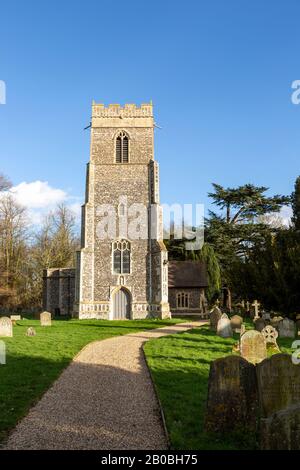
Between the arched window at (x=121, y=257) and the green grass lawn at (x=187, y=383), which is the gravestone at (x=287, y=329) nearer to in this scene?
the green grass lawn at (x=187, y=383)

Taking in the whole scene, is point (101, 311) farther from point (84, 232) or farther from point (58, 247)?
point (58, 247)

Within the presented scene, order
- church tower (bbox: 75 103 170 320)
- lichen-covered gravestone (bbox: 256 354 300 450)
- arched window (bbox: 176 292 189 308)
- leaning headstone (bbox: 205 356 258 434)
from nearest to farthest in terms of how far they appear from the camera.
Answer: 1. lichen-covered gravestone (bbox: 256 354 300 450)
2. leaning headstone (bbox: 205 356 258 434)
3. church tower (bbox: 75 103 170 320)
4. arched window (bbox: 176 292 189 308)

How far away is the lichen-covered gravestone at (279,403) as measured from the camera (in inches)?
188

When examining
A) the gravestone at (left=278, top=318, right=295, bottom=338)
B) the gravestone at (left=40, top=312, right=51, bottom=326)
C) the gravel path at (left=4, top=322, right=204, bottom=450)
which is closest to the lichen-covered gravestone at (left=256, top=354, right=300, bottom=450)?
the gravel path at (left=4, top=322, right=204, bottom=450)

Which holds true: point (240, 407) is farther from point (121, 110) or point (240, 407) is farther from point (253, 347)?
point (121, 110)

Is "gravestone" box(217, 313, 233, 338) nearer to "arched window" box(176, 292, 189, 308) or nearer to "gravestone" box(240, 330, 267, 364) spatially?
"gravestone" box(240, 330, 267, 364)

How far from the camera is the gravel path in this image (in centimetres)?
553

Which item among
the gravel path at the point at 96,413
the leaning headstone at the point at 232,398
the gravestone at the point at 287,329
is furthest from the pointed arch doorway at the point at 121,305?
the leaning headstone at the point at 232,398

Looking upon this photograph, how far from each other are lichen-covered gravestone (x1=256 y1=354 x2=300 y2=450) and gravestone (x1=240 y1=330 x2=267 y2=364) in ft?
15.0

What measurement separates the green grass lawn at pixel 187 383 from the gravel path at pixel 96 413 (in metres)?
0.24
